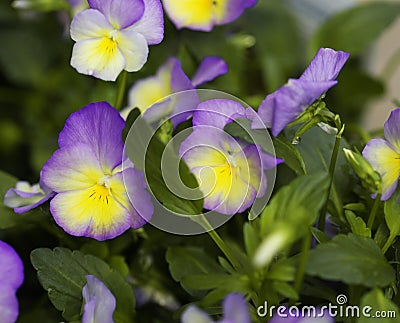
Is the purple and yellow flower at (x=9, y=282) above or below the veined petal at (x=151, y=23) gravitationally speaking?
below

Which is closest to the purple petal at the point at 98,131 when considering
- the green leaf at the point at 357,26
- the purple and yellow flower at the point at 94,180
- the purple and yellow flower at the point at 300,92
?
the purple and yellow flower at the point at 94,180

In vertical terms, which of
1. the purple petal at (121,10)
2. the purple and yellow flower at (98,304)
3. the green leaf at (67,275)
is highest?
the purple petal at (121,10)

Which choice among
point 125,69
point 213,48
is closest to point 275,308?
point 125,69

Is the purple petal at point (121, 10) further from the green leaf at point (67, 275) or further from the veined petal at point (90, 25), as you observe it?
the green leaf at point (67, 275)

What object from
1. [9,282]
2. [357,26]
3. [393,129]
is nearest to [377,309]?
[393,129]

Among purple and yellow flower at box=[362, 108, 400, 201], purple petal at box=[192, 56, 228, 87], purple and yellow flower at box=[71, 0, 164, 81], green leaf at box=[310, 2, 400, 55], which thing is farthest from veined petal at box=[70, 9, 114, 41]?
green leaf at box=[310, 2, 400, 55]

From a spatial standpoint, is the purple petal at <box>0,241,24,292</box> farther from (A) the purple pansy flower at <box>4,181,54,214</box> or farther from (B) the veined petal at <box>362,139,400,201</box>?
(B) the veined petal at <box>362,139,400,201</box>

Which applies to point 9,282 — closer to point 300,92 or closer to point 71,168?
point 71,168
